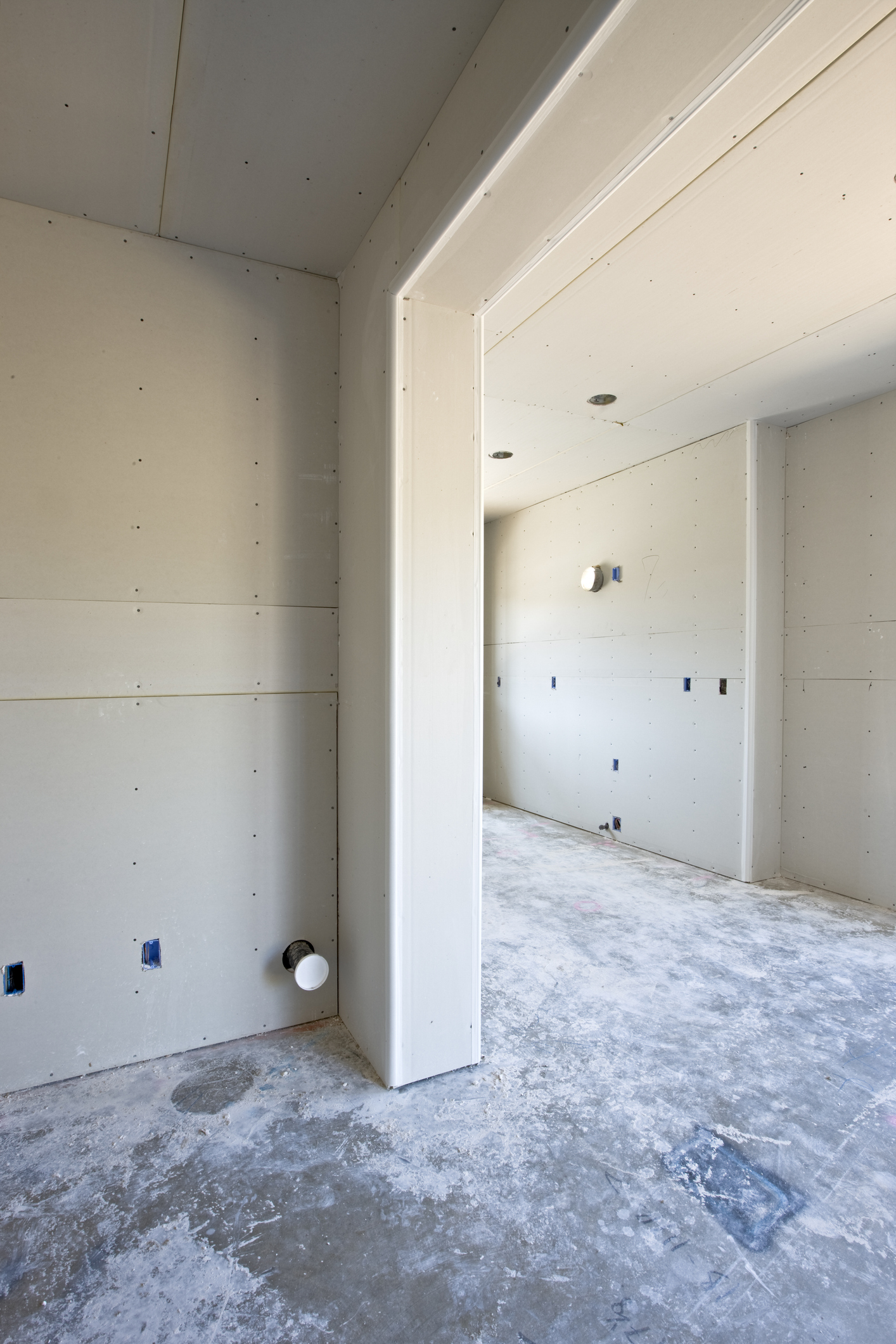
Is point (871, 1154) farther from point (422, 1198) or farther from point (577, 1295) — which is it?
point (422, 1198)

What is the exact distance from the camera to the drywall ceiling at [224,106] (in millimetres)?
1404

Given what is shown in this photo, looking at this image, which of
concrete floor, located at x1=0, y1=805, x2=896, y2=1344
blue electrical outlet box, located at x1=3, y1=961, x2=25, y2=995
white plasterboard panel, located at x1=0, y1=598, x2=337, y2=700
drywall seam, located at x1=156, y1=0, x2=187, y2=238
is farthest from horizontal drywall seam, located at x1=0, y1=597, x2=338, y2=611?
concrete floor, located at x1=0, y1=805, x2=896, y2=1344

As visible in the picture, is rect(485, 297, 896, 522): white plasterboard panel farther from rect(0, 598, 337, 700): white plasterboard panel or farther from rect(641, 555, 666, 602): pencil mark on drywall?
rect(0, 598, 337, 700): white plasterboard panel

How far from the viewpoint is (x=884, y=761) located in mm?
3500

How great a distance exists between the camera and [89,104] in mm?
1622

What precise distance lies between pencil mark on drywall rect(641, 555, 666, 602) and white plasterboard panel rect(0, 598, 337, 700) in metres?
2.90

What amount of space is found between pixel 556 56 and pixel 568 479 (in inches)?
155

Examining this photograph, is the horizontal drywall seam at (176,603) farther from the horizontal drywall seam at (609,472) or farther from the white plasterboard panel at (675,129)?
the horizontal drywall seam at (609,472)

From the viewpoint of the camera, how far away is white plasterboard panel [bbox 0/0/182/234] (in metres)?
1.41

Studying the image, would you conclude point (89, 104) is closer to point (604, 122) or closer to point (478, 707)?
point (604, 122)

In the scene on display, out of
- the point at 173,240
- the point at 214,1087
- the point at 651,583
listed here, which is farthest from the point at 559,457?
the point at 214,1087

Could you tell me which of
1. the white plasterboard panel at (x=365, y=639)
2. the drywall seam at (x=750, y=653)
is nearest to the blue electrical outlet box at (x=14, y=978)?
the white plasterboard panel at (x=365, y=639)

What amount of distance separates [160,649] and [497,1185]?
1.77m

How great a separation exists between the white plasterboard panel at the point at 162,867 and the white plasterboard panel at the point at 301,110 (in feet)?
4.96
